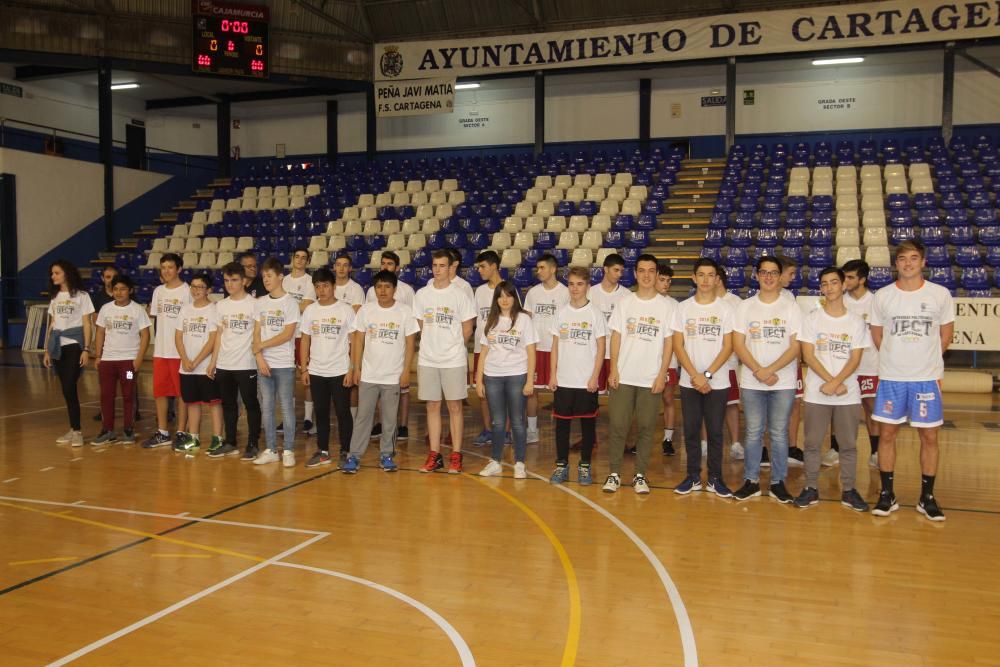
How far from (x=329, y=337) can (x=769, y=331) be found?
376 centimetres

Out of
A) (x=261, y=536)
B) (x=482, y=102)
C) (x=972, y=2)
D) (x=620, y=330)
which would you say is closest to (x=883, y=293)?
(x=620, y=330)

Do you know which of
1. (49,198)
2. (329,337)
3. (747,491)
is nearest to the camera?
(747,491)

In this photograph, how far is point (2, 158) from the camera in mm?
18062

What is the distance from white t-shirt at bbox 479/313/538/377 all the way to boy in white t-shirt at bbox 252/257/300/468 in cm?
191

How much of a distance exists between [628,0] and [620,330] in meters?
13.9

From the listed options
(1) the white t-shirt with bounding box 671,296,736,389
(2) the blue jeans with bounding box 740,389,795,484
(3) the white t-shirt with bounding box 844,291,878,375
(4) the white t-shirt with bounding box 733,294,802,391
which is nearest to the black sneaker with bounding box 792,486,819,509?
(2) the blue jeans with bounding box 740,389,795,484

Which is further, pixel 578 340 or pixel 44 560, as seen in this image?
pixel 578 340

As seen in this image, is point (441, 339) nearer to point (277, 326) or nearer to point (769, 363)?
point (277, 326)

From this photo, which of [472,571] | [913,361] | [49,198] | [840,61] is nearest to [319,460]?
[472,571]

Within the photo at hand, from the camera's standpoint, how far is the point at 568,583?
4625 mm

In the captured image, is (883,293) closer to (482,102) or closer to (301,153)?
(482,102)

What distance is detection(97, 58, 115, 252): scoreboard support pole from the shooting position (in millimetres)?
18703

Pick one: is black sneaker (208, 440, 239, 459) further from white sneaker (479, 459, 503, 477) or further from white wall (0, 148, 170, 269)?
white wall (0, 148, 170, 269)

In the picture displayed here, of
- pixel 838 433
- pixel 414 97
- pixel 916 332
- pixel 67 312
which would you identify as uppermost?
pixel 414 97
